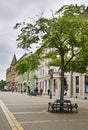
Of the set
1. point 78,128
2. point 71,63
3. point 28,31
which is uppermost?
point 28,31

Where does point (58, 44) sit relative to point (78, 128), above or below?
above

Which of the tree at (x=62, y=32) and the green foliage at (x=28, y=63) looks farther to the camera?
the green foliage at (x=28, y=63)

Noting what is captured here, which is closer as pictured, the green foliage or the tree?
the tree

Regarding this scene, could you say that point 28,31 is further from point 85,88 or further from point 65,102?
point 85,88

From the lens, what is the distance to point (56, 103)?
25312 mm

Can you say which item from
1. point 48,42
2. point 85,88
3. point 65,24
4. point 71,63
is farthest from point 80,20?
point 85,88

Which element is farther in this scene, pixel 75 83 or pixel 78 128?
pixel 75 83

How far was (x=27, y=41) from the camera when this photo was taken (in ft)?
87.4

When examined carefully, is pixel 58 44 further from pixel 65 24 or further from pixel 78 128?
pixel 78 128

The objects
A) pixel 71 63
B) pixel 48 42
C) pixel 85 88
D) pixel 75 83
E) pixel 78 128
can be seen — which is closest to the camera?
pixel 78 128

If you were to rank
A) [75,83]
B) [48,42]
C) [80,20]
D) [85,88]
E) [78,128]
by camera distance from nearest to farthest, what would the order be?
[78,128]
[80,20]
[48,42]
[85,88]
[75,83]

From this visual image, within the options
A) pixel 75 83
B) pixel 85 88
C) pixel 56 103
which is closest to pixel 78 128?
pixel 56 103

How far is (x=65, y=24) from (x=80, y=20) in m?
1.02

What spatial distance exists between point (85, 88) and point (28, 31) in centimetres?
2929
